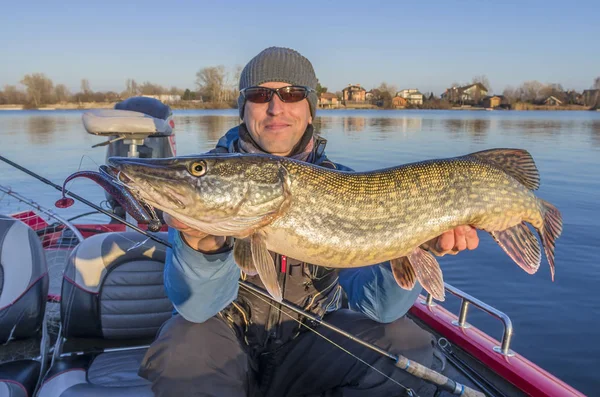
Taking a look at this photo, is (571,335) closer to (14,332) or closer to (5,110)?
(14,332)

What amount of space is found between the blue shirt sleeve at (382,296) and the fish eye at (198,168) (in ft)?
3.57

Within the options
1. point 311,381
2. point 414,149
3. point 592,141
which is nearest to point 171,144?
point 311,381

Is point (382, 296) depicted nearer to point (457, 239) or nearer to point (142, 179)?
point (457, 239)

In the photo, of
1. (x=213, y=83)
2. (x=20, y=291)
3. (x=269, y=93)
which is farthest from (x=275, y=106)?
(x=213, y=83)

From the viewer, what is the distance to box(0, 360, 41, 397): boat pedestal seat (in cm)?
232

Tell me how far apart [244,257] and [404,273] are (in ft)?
2.70

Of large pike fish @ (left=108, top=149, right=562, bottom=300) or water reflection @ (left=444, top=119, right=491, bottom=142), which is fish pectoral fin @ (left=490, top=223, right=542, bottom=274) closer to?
large pike fish @ (left=108, top=149, right=562, bottom=300)

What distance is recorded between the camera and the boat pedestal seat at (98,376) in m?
2.24

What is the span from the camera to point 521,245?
233cm

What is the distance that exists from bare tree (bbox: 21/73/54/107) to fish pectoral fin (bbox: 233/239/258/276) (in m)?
74.1

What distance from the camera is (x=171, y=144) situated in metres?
5.45

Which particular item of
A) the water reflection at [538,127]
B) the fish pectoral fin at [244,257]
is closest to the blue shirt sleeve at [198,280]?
the fish pectoral fin at [244,257]

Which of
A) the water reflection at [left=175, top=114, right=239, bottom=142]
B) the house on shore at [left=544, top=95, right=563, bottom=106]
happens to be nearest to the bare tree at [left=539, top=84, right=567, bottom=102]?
the house on shore at [left=544, top=95, right=563, bottom=106]

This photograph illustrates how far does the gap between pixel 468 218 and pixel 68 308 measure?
237 cm
